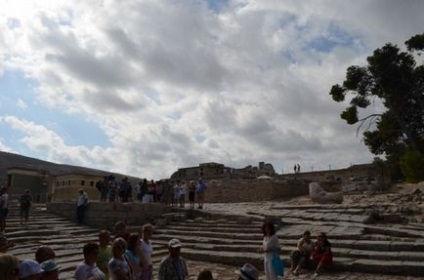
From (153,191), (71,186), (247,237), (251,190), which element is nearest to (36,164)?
(71,186)

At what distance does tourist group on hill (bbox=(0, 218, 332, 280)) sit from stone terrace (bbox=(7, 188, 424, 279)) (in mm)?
1287

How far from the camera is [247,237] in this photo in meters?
12.3

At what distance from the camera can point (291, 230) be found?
1255cm

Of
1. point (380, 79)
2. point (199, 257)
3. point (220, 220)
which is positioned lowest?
point (199, 257)

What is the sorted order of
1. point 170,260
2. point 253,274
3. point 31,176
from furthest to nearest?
point 31,176 < point 170,260 < point 253,274

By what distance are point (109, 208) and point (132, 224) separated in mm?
1094

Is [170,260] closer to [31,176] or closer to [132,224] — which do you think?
[132,224]

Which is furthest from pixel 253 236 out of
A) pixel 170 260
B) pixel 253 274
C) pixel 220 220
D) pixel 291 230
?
pixel 253 274

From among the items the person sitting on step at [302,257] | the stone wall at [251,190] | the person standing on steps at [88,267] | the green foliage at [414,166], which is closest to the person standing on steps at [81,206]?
the person sitting on step at [302,257]

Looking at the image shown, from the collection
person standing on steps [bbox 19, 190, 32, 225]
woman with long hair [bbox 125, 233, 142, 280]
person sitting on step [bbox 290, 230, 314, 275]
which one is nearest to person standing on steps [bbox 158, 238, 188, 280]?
woman with long hair [bbox 125, 233, 142, 280]

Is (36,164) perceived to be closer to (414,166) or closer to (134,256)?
(414,166)

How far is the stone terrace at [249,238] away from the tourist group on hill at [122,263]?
1.29 meters

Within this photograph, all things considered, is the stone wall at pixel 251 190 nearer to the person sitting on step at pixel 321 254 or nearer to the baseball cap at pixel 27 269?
the person sitting on step at pixel 321 254

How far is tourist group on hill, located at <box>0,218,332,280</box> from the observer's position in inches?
124
